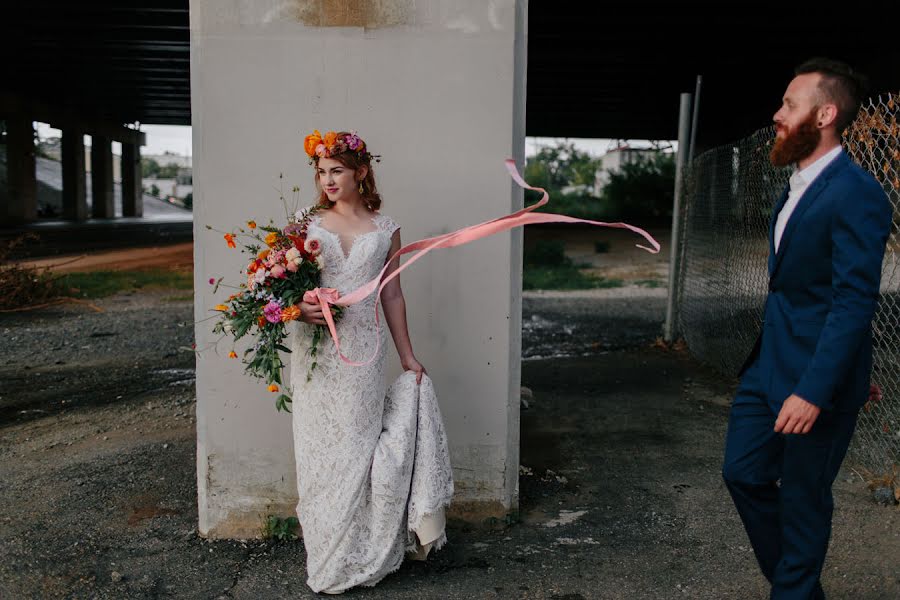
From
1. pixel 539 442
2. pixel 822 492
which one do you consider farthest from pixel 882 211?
pixel 539 442

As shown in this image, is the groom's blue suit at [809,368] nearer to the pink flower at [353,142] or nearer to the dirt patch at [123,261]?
the pink flower at [353,142]

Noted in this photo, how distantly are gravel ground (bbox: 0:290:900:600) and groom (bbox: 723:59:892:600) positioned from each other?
2.96 feet

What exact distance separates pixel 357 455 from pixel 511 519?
1128mm

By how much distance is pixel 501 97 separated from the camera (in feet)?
12.8

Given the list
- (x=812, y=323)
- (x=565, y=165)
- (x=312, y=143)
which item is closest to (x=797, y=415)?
(x=812, y=323)

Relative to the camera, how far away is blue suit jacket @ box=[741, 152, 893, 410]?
2.46 m

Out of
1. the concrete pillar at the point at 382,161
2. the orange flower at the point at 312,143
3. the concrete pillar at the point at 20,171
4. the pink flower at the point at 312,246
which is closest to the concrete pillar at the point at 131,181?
the concrete pillar at the point at 20,171

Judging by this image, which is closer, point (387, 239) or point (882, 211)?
point (882, 211)

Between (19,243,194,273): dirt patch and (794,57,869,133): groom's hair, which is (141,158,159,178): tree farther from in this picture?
(794,57,869,133): groom's hair

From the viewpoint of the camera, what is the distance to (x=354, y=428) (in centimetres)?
347

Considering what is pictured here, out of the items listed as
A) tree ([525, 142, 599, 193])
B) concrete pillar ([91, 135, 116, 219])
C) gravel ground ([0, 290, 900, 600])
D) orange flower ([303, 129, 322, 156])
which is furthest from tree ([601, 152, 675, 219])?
orange flower ([303, 129, 322, 156])

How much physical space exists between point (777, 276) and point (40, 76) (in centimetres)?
2588

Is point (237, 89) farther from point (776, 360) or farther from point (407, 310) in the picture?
point (776, 360)

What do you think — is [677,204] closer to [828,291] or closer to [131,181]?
[828,291]
